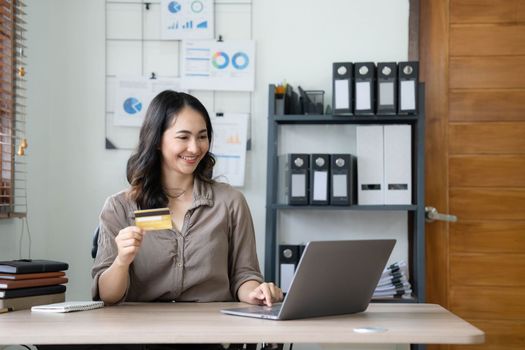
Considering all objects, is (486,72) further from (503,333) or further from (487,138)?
(503,333)

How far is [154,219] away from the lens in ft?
6.24

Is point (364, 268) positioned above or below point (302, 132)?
below

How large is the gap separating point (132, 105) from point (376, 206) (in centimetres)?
131

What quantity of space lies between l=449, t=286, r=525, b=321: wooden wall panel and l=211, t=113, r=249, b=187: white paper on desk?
1.19m

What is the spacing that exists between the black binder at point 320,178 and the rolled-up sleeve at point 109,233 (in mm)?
1325

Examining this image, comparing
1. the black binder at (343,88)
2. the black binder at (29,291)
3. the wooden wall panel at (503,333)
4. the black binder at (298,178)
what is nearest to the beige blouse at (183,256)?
the black binder at (29,291)

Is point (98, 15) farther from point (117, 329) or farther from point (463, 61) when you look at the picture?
point (117, 329)

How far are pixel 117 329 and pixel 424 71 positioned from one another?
8.45 feet

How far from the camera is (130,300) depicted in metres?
2.27

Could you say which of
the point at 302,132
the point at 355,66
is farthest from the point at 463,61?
the point at 302,132

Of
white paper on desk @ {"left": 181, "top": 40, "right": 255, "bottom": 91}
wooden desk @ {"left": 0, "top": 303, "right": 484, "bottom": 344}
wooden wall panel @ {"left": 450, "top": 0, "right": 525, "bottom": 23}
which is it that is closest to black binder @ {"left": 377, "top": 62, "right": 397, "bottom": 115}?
wooden wall panel @ {"left": 450, "top": 0, "right": 525, "bottom": 23}

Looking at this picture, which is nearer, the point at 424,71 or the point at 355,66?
the point at 355,66

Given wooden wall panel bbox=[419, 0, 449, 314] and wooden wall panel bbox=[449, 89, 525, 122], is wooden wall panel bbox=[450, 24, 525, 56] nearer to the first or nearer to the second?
wooden wall panel bbox=[419, 0, 449, 314]

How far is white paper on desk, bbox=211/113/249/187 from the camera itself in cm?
376
